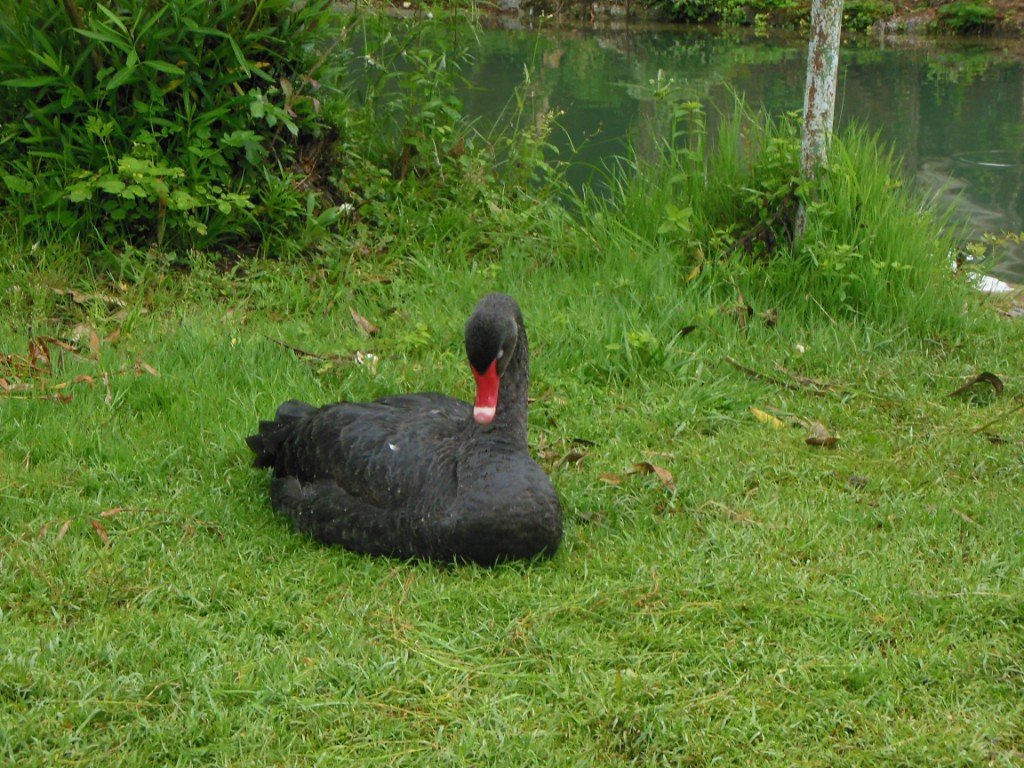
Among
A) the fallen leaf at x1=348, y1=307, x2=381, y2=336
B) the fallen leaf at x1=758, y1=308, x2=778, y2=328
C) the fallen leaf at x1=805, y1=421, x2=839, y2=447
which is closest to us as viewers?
the fallen leaf at x1=805, y1=421, x2=839, y2=447

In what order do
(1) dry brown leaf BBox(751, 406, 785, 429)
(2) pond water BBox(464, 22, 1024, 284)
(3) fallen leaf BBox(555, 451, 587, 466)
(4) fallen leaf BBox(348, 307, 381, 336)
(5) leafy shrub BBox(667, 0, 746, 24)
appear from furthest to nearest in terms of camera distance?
(5) leafy shrub BBox(667, 0, 746, 24), (2) pond water BBox(464, 22, 1024, 284), (4) fallen leaf BBox(348, 307, 381, 336), (1) dry brown leaf BBox(751, 406, 785, 429), (3) fallen leaf BBox(555, 451, 587, 466)

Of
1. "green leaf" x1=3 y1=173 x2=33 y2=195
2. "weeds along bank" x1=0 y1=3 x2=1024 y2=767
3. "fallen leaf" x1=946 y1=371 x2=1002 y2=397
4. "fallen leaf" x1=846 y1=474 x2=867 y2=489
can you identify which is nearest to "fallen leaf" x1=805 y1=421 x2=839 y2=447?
"weeds along bank" x1=0 y1=3 x2=1024 y2=767

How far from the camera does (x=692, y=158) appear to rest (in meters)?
6.57

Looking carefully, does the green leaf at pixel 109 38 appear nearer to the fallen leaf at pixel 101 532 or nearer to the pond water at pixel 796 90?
the pond water at pixel 796 90

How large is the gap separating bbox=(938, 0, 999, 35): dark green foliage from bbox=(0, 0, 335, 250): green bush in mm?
16395

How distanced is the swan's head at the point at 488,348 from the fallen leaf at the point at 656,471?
82 centimetres

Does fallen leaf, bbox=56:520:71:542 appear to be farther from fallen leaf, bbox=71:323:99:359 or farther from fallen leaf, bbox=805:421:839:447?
fallen leaf, bbox=805:421:839:447

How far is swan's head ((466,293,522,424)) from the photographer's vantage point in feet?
13.3

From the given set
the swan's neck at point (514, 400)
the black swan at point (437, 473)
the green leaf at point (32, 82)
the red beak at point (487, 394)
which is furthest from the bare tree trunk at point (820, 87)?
the green leaf at point (32, 82)

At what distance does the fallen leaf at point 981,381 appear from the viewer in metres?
5.54

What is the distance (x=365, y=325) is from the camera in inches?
240

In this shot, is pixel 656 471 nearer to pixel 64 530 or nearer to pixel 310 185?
pixel 64 530

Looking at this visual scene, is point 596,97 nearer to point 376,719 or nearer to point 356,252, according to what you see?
point 356,252

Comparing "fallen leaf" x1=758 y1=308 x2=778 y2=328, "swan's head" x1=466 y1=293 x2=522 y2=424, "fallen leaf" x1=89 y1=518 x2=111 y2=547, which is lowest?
"fallen leaf" x1=89 y1=518 x2=111 y2=547
